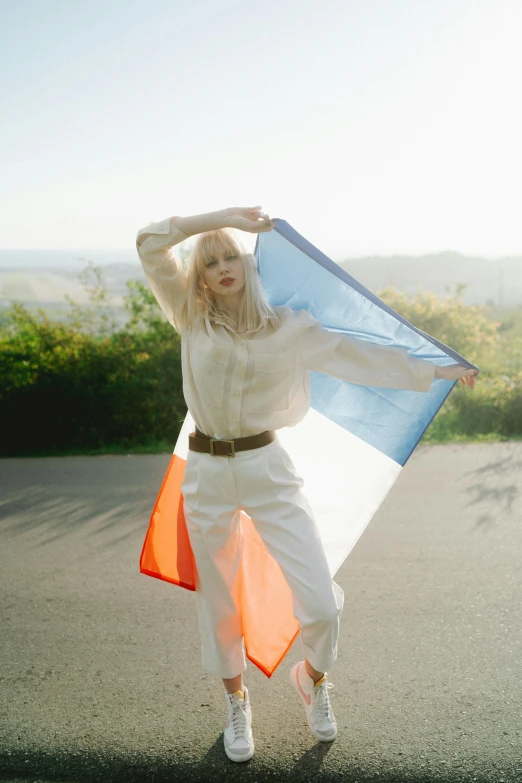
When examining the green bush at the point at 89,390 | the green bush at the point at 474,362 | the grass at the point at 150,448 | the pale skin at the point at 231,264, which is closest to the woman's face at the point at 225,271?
the pale skin at the point at 231,264

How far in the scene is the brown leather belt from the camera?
291 centimetres

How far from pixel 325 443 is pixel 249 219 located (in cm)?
120

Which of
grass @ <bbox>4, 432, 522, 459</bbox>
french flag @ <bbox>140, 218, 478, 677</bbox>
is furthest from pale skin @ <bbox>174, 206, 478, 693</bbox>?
grass @ <bbox>4, 432, 522, 459</bbox>

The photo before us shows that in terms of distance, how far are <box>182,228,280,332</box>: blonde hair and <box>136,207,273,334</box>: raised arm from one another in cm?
6

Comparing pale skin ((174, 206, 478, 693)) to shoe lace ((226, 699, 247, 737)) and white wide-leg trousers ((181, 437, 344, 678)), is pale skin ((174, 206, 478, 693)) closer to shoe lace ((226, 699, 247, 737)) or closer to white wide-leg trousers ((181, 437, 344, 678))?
shoe lace ((226, 699, 247, 737))

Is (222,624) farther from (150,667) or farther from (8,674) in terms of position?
(8,674)

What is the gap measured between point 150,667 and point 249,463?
1.44 meters

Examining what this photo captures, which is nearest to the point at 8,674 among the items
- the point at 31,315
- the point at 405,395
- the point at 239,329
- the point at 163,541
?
the point at 163,541

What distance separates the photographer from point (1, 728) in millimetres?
3219

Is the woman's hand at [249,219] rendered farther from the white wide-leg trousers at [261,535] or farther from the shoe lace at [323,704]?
the shoe lace at [323,704]

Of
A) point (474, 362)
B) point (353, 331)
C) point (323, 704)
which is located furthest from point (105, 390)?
point (323, 704)

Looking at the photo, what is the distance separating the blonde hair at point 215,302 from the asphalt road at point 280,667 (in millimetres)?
1707

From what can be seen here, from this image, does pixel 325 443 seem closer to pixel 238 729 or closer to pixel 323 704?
pixel 323 704

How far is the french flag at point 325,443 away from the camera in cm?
321
